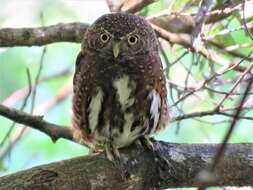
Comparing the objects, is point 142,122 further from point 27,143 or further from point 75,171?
point 27,143

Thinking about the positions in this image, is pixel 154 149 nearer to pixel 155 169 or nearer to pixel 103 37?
pixel 155 169

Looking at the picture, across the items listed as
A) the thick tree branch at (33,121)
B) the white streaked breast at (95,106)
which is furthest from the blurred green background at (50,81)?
the white streaked breast at (95,106)

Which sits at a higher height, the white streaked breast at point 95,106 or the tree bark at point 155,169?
the white streaked breast at point 95,106

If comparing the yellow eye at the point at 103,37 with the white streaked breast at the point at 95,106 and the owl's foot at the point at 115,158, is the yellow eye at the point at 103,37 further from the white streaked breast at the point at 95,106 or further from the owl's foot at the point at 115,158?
the owl's foot at the point at 115,158

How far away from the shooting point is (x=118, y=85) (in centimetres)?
250

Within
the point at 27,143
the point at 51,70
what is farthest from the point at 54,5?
the point at 27,143

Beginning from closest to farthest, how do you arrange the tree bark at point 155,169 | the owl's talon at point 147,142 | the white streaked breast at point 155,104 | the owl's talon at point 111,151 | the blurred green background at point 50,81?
the tree bark at point 155,169 < the owl's talon at point 111,151 < the owl's talon at point 147,142 < the white streaked breast at point 155,104 < the blurred green background at point 50,81

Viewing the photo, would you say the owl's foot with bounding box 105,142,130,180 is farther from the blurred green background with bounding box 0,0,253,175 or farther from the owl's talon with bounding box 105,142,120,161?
the blurred green background with bounding box 0,0,253,175

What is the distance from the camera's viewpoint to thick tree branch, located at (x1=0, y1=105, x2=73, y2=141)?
270 cm

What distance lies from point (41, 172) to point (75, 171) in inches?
5.6

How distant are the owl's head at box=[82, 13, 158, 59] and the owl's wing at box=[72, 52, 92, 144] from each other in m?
0.11

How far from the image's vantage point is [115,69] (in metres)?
2.56

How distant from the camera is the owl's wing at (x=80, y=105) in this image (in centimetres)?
258

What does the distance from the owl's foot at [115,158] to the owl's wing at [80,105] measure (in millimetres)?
207
